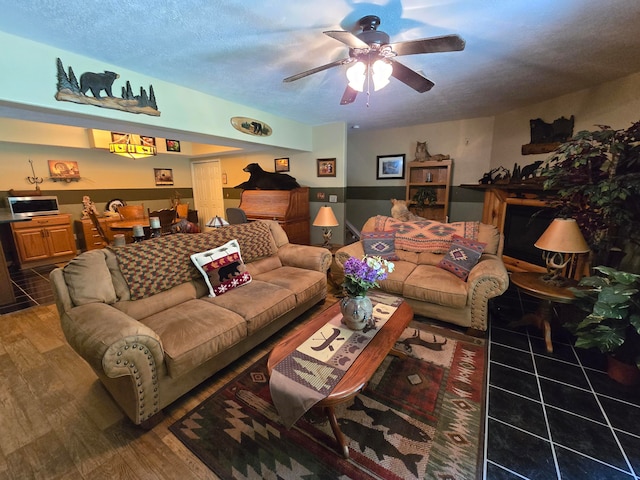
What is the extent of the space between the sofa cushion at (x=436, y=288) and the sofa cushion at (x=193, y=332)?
159 centimetres

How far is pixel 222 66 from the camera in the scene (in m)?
2.27

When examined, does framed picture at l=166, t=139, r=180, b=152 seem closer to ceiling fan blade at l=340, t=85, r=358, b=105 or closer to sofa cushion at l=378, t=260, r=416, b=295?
ceiling fan blade at l=340, t=85, r=358, b=105

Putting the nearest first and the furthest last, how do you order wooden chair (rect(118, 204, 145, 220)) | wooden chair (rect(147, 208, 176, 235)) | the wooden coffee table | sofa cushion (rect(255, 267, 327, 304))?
the wooden coffee table
sofa cushion (rect(255, 267, 327, 304))
wooden chair (rect(147, 208, 176, 235))
wooden chair (rect(118, 204, 145, 220))

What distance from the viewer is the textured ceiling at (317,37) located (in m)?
1.51

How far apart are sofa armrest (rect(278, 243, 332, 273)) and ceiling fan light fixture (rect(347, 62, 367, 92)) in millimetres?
1680

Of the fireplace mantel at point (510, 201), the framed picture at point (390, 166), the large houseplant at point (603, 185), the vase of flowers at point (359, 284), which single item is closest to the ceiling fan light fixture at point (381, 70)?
the vase of flowers at point (359, 284)

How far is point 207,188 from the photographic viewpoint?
22.5 feet

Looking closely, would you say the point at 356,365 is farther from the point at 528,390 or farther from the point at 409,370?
the point at 528,390

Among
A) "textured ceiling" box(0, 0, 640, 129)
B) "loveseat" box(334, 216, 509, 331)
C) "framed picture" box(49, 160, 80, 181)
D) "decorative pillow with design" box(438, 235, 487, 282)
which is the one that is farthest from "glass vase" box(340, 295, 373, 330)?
"framed picture" box(49, 160, 80, 181)

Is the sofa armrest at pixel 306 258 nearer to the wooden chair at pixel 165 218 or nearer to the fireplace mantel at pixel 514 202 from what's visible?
the wooden chair at pixel 165 218

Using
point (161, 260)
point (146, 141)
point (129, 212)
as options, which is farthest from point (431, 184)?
point (129, 212)

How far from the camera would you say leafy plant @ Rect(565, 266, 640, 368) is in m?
1.58

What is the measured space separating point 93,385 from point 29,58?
7.78ft

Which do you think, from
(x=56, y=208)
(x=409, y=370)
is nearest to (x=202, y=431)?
(x=409, y=370)
